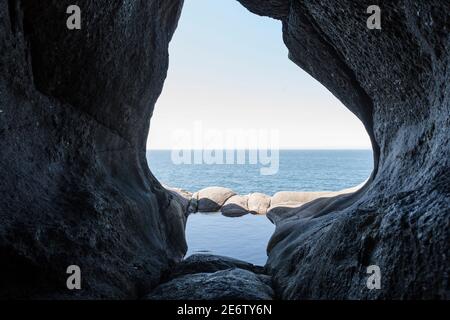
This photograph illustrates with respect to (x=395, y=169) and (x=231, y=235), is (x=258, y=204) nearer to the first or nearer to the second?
(x=231, y=235)

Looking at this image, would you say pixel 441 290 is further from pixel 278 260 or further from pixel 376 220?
pixel 278 260

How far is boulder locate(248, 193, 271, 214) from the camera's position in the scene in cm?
3072

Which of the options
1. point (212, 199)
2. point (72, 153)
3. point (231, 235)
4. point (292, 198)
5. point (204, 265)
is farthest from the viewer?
point (212, 199)

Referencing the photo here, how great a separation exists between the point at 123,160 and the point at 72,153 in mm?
3821

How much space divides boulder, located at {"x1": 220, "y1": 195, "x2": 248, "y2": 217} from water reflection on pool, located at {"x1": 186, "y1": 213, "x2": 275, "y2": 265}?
99cm

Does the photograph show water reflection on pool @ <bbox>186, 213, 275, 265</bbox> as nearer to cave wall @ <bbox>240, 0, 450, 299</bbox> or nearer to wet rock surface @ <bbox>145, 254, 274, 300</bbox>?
wet rock surface @ <bbox>145, 254, 274, 300</bbox>

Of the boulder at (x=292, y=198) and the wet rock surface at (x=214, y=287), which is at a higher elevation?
the wet rock surface at (x=214, y=287)

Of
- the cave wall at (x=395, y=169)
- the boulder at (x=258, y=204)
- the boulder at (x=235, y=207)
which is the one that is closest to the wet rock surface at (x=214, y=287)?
the cave wall at (x=395, y=169)

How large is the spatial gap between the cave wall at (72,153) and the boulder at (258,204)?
19581 millimetres

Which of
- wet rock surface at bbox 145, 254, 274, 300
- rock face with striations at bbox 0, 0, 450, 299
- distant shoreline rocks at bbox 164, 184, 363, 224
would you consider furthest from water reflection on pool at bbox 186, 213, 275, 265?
wet rock surface at bbox 145, 254, 274, 300

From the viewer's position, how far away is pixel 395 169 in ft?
25.3

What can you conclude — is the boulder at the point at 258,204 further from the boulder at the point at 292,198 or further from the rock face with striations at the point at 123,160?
the rock face with striations at the point at 123,160

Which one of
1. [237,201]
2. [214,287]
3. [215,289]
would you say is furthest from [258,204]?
[215,289]

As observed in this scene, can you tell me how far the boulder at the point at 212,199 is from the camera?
32438 mm
